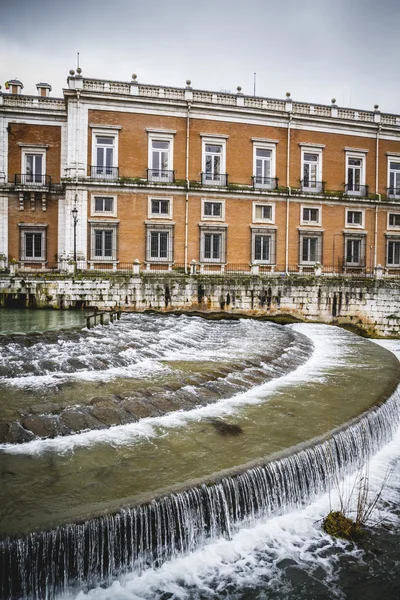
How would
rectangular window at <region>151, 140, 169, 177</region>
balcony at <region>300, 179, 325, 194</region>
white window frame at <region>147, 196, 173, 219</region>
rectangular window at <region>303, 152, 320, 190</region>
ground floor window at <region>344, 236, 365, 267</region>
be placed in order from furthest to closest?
ground floor window at <region>344, 236, 365, 267</region>
rectangular window at <region>303, 152, 320, 190</region>
balcony at <region>300, 179, 325, 194</region>
rectangular window at <region>151, 140, 169, 177</region>
white window frame at <region>147, 196, 173, 219</region>

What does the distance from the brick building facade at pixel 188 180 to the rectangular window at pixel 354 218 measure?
94 mm

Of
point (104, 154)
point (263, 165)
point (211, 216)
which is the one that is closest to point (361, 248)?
point (263, 165)

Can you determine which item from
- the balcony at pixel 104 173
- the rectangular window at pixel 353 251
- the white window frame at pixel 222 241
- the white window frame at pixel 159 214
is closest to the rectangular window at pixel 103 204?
the balcony at pixel 104 173

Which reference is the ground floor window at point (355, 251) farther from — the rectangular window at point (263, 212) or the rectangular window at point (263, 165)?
the rectangular window at point (263, 165)

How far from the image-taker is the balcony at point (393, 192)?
1155 inches

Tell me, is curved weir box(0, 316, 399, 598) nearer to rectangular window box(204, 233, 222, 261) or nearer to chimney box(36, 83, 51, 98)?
rectangular window box(204, 233, 222, 261)

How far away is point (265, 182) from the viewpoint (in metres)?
27.1

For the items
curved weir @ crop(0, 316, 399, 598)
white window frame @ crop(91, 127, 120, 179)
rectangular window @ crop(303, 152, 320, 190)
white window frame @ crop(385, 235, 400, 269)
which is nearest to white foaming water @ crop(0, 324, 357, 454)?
curved weir @ crop(0, 316, 399, 598)

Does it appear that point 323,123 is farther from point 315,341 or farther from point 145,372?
point 145,372

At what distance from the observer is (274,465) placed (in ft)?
18.0

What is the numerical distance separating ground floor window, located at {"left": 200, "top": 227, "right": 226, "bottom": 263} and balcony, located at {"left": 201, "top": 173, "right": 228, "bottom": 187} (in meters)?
2.84

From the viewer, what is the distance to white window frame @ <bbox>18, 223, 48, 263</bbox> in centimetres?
2605

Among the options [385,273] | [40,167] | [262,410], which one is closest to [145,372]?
[262,410]

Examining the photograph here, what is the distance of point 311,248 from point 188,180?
902cm
